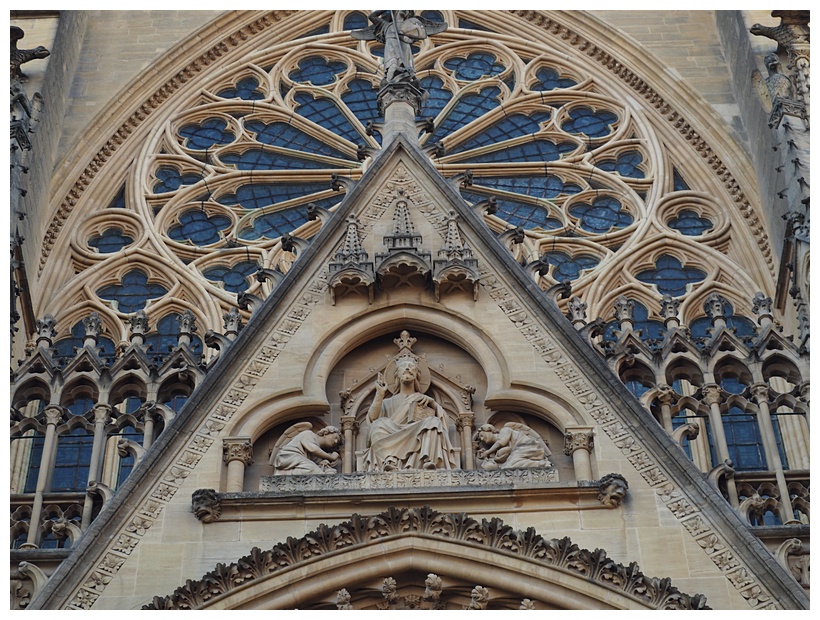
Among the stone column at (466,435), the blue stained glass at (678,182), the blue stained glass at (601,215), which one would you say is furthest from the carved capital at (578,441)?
the blue stained glass at (678,182)

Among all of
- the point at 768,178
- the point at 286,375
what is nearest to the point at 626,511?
the point at 286,375

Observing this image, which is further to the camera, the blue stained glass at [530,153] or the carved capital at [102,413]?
the blue stained glass at [530,153]

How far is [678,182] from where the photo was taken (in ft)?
77.0

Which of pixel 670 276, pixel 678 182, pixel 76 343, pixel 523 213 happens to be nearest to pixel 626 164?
pixel 678 182

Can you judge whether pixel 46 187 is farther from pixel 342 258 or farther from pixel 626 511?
pixel 626 511

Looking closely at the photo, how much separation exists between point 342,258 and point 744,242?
699cm

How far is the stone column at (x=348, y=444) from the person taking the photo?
50.3ft

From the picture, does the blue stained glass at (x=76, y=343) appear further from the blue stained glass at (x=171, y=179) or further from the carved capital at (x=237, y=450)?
the carved capital at (x=237, y=450)

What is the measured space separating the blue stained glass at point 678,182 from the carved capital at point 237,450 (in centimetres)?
963

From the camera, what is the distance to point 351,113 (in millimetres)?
Answer: 24438

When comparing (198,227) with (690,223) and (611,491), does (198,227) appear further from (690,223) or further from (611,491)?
(611,491)

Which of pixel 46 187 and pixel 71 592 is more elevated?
pixel 46 187

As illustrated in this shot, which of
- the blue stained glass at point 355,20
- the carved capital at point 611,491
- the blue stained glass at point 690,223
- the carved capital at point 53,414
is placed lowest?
the carved capital at point 611,491

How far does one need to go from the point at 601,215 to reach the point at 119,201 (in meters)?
6.08
